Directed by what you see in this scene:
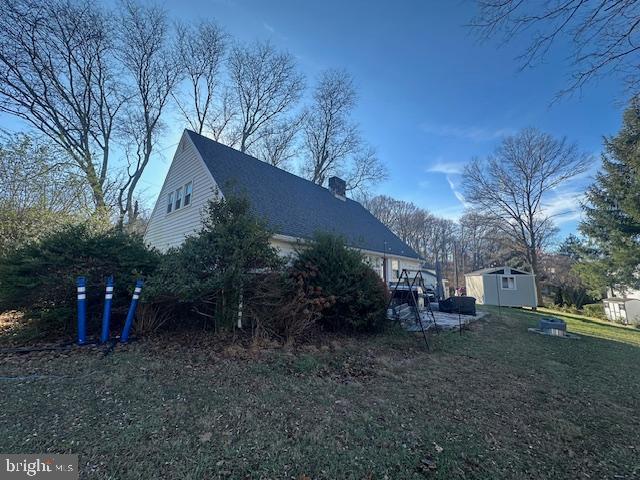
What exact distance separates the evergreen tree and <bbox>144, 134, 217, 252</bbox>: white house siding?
21.0m

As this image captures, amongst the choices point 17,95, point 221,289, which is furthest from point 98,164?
point 221,289

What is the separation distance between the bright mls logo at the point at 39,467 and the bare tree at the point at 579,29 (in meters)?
5.80

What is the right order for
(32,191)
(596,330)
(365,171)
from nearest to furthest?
1. (32,191)
2. (596,330)
3. (365,171)

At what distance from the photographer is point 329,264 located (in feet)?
23.1

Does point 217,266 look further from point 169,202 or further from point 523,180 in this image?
point 523,180

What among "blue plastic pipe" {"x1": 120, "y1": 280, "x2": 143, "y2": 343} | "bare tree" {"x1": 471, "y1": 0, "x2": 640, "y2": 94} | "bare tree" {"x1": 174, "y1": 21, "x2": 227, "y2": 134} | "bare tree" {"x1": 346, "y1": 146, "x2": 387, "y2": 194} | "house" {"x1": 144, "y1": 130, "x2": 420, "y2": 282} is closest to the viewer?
"bare tree" {"x1": 471, "y1": 0, "x2": 640, "y2": 94}

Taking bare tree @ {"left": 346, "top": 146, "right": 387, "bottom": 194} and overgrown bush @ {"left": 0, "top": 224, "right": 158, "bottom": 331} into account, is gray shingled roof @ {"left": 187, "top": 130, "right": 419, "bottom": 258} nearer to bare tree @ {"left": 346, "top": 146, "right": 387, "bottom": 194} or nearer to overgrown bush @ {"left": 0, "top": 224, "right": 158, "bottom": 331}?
overgrown bush @ {"left": 0, "top": 224, "right": 158, "bottom": 331}

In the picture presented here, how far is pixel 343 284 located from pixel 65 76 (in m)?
17.0

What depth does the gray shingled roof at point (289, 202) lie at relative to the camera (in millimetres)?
10184

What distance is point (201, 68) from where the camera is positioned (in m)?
17.3

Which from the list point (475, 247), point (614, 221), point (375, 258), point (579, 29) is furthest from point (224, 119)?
point (475, 247)

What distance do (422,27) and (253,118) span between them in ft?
52.2

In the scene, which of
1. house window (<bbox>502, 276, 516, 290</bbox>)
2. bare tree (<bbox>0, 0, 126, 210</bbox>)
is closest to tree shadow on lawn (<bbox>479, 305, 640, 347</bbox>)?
house window (<bbox>502, 276, 516, 290</bbox>)

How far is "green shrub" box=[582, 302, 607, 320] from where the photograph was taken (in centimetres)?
1858
